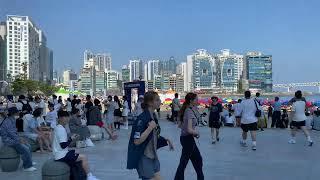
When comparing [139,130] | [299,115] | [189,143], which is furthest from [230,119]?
[139,130]

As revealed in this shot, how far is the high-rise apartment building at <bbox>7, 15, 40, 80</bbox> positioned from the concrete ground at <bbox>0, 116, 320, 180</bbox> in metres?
137

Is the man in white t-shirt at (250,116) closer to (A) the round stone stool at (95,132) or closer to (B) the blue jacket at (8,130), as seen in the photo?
(A) the round stone stool at (95,132)

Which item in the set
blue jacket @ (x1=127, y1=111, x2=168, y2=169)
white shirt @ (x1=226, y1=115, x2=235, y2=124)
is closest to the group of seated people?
blue jacket @ (x1=127, y1=111, x2=168, y2=169)

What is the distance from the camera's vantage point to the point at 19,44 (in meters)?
148

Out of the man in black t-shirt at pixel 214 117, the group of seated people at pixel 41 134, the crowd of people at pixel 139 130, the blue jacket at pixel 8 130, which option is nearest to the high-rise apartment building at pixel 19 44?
the crowd of people at pixel 139 130

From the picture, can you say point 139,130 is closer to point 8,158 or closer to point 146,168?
point 146,168

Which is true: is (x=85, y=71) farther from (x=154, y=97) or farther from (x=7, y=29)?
(x=154, y=97)

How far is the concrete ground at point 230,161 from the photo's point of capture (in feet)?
30.7

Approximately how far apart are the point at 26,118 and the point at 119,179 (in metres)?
5.53

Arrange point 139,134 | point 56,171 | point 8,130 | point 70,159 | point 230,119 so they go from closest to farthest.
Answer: point 139,134 < point 56,171 < point 70,159 < point 8,130 < point 230,119

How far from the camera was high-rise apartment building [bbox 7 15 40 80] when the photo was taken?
14846cm

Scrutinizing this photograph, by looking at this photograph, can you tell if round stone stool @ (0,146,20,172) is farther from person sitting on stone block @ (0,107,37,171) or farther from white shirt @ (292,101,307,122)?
white shirt @ (292,101,307,122)

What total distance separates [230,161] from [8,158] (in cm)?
490

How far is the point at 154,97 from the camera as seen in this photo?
5758 mm
